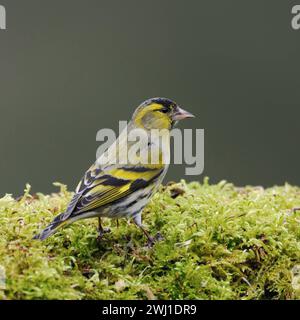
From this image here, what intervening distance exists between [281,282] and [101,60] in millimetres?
11749

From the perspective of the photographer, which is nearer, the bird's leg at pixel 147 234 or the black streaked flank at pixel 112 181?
the bird's leg at pixel 147 234

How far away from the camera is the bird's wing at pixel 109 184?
5254 millimetres

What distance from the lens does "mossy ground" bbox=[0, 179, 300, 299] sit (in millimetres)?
4535

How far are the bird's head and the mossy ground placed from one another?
773 millimetres

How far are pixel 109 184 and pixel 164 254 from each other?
0.78m

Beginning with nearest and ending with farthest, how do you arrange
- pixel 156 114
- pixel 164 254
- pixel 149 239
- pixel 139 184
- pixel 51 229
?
pixel 51 229
pixel 164 254
pixel 149 239
pixel 139 184
pixel 156 114

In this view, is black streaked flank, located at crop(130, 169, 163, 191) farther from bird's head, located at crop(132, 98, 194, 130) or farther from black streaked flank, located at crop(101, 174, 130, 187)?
bird's head, located at crop(132, 98, 194, 130)

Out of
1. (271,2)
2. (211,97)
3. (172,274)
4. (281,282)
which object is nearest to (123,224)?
(172,274)

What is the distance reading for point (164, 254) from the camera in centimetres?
501

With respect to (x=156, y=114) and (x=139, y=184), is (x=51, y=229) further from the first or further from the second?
(x=156, y=114)

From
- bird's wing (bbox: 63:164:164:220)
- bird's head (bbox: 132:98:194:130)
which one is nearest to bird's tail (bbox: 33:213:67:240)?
bird's wing (bbox: 63:164:164:220)

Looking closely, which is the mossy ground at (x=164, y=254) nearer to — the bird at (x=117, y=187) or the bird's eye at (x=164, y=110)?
the bird at (x=117, y=187)

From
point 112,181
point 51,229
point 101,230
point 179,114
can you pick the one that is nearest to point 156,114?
point 179,114

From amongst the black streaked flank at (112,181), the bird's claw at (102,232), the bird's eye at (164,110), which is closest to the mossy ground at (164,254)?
the bird's claw at (102,232)
